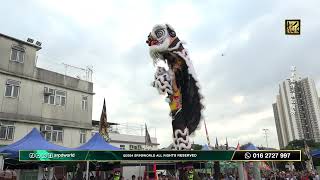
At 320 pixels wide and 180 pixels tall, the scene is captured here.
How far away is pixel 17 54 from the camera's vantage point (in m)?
31.0

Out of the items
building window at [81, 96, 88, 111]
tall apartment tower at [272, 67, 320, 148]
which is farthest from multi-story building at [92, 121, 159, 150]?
tall apartment tower at [272, 67, 320, 148]

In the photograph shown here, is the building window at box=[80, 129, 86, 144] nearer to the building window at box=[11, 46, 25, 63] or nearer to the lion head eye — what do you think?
the building window at box=[11, 46, 25, 63]

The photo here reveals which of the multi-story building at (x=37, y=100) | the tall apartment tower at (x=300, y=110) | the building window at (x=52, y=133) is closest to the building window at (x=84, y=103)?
the multi-story building at (x=37, y=100)

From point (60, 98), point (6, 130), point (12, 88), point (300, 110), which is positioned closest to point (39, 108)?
point (60, 98)

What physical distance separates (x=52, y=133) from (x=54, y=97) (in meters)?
3.41

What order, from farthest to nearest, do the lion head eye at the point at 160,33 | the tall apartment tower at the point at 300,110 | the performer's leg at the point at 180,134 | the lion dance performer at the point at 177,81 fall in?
the tall apartment tower at the point at 300,110
the lion head eye at the point at 160,33
the lion dance performer at the point at 177,81
the performer's leg at the point at 180,134

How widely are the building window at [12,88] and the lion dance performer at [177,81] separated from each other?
11795mm

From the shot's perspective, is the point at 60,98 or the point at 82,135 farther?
the point at 82,135

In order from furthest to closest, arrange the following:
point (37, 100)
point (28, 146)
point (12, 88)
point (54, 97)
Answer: point (54, 97)
point (37, 100)
point (12, 88)
point (28, 146)

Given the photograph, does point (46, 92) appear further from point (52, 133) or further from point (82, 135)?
point (82, 135)

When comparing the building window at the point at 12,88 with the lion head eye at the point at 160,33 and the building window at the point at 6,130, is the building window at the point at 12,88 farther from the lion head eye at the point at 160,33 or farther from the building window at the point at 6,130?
the lion head eye at the point at 160,33

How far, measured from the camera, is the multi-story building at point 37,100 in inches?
1163

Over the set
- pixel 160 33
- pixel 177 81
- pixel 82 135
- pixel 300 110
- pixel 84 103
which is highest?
pixel 300 110

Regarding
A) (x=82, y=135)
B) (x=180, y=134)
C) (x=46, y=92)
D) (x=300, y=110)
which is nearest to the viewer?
(x=180, y=134)
